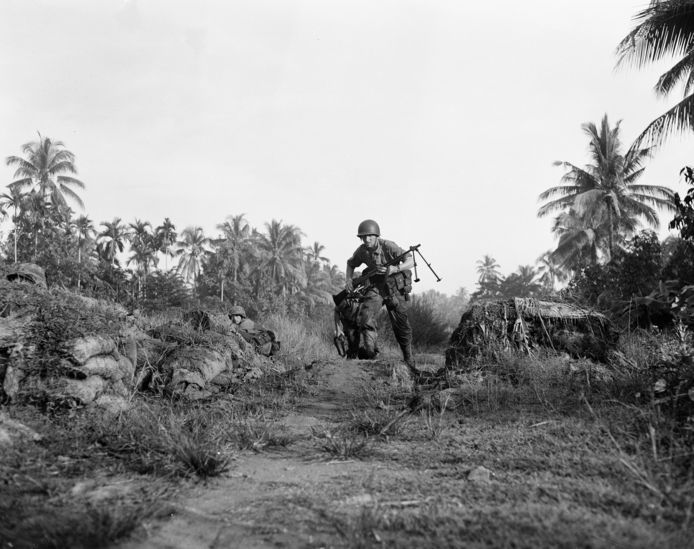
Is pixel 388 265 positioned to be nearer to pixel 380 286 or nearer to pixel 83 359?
pixel 380 286

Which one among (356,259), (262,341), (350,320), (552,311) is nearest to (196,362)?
(350,320)

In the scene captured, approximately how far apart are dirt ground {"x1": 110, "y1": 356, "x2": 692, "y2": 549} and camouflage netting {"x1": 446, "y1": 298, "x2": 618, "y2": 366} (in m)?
2.08

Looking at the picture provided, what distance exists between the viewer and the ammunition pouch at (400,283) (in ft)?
25.3

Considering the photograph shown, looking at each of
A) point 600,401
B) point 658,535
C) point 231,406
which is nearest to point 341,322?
point 231,406

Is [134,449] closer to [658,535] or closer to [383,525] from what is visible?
[383,525]

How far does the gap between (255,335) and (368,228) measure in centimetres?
286

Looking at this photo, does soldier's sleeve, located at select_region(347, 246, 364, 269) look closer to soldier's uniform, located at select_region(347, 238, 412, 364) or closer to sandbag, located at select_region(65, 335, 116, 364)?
soldier's uniform, located at select_region(347, 238, 412, 364)

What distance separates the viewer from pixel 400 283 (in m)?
7.71

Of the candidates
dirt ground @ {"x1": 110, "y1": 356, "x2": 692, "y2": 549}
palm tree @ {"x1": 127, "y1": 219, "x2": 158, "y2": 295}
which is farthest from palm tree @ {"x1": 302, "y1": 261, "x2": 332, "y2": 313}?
dirt ground @ {"x1": 110, "y1": 356, "x2": 692, "y2": 549}

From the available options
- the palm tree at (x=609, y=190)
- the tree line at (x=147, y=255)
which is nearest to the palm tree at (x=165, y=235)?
the tree line at (x=147, y=255)

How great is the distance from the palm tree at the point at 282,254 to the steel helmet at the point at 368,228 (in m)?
40.3

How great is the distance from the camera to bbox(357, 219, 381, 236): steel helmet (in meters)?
7.85

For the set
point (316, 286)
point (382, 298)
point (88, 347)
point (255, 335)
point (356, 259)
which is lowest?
point (88, 347)

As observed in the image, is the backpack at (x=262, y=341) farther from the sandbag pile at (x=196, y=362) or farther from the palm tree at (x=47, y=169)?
the palm tree at (x=47, y=169)
